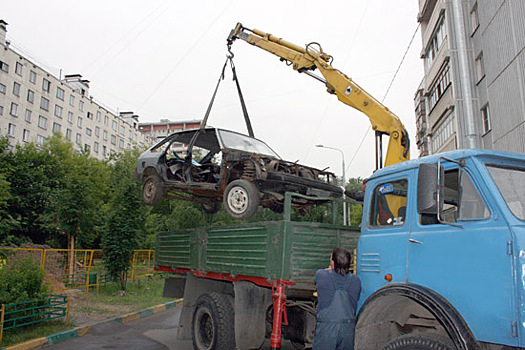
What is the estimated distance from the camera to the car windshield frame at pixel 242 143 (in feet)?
25.9

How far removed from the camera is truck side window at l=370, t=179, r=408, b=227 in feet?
12.5

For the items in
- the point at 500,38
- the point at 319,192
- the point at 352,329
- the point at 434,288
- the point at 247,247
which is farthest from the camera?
the point at 500,38

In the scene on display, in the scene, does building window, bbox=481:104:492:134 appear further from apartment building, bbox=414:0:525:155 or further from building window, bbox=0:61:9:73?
building window, bbox=0:61:9:73

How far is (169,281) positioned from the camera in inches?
303

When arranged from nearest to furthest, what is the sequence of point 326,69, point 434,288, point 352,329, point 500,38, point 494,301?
1. point 494,301
2. point 434,288
3. point 352,329
4. point 326,69
5. point 500,38

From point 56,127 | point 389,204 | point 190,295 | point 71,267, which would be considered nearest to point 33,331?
point 190,295

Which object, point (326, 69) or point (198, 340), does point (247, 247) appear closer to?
point (198, 340)

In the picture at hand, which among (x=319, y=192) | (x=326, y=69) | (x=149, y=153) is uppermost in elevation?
(x=326, y=69)

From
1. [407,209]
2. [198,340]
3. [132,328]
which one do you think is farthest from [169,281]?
[407,209]

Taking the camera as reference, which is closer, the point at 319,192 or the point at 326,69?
the point at 319,192

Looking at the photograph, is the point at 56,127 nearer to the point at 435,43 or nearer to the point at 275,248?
the point at 435,43

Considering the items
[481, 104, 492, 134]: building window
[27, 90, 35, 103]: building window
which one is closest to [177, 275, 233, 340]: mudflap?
[481, 104, 492, 134]: building window

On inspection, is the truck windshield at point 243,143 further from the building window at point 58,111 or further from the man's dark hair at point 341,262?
the building window at point 58,111

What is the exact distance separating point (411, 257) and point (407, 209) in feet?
1.45
